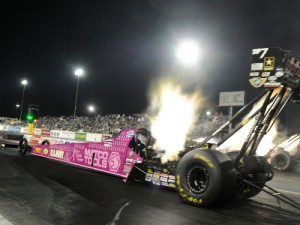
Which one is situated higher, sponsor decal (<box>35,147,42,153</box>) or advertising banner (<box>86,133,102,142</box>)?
advertising banner (<box>86,133,102,142</box>)

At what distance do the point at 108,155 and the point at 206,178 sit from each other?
3.64 meters

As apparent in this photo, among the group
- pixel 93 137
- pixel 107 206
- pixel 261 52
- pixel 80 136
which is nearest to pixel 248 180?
pixel 261 52

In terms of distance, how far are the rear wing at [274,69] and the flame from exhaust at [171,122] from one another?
2814mm

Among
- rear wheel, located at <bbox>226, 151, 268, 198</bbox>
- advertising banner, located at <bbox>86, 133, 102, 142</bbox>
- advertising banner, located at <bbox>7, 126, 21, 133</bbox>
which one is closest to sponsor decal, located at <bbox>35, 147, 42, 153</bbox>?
rear wheel, located at <bbox>226, 151, 268, 198</bbox>

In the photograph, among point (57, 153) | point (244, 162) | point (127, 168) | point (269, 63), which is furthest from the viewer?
point (57, 153)

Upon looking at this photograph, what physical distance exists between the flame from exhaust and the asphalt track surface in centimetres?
112

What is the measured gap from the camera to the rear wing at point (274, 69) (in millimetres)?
5422

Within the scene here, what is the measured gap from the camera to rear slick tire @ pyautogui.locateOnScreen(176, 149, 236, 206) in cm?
545

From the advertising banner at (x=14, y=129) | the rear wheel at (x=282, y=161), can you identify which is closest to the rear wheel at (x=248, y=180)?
the rear wheel at (x=282, y=161)

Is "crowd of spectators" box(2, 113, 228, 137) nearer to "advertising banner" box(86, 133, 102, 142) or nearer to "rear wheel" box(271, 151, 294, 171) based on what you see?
"advertising banner" box(86, 133, 102, 142)

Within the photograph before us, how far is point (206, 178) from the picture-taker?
5.70 metres

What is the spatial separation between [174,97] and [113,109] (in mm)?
49021

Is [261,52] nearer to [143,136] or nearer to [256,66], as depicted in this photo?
[256,66]

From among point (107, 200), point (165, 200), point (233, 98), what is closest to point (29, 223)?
point (107, 200)
